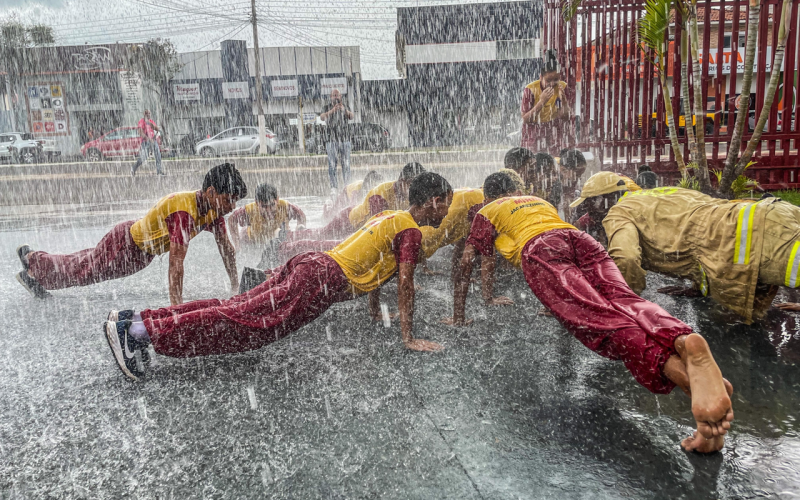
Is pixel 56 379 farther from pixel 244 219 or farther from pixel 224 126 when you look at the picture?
pixel 224 126

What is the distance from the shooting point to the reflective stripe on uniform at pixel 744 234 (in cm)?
373

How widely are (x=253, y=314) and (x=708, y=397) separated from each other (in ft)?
8.30

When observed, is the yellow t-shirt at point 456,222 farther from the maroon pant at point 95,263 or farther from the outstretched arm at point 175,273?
the maroon pant at point 95,263

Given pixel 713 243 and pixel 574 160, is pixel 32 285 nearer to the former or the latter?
pixel 574 160

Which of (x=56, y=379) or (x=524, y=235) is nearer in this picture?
(x=56, y=379)

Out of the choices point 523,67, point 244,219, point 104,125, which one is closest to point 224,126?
point 104,125

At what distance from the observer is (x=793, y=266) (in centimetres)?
355

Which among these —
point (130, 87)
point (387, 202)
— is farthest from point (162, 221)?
point (130, 87)

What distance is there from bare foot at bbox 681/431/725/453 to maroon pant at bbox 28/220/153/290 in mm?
4525

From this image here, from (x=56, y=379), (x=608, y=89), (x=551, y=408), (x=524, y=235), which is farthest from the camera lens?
(x=608, y=89)

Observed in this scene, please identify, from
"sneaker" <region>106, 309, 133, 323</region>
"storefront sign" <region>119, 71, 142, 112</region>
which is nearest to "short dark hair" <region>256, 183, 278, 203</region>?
"sneaker" <region>106, 309, 133, 323</region>

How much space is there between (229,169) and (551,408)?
124 inches

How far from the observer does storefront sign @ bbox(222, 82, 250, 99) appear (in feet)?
108

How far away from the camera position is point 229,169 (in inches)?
189
